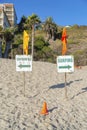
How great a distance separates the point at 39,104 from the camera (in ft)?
45.8

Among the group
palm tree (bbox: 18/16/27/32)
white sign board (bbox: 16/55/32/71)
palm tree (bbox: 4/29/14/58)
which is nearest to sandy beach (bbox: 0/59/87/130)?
white sign board (bbox: 16/55/32/71)

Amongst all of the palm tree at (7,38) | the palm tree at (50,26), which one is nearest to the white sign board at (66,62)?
the palm tree at (7,38)

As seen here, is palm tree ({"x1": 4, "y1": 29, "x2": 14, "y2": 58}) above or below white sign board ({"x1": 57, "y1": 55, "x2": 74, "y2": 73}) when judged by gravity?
above

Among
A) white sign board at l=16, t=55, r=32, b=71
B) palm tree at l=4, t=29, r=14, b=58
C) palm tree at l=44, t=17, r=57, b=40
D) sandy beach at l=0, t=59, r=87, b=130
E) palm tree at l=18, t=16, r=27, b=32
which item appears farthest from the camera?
palm tree at l=44, t=17, r=57, b=40

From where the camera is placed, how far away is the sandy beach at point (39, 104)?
1081 centimetres

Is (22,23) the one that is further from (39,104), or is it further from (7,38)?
(39,104)

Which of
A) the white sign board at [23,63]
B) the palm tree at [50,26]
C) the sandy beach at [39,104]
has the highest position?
the palm tree at [50,26]

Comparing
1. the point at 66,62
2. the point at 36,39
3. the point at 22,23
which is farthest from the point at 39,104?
the point at 36,39

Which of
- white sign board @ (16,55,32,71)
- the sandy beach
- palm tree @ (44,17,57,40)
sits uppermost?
palm tree @ (44,17,57,40)

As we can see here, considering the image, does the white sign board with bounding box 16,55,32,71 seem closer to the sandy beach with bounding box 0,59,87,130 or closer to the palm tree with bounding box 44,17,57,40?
the sandy beach with bounding box 0,59,87,130

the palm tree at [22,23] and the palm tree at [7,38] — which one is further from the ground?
the palm tree at [22,23]

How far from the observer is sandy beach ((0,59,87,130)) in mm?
10812

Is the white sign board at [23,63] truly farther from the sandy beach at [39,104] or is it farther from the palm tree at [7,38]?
the palm tree at [7,38]

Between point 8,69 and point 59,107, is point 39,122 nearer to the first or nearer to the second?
point 59,107
